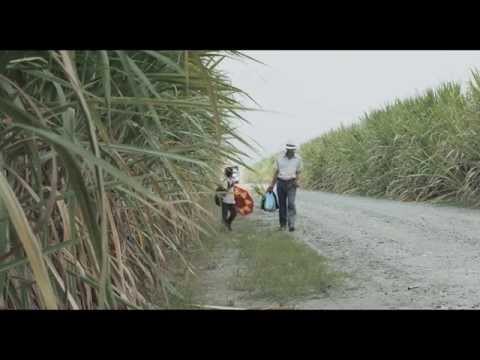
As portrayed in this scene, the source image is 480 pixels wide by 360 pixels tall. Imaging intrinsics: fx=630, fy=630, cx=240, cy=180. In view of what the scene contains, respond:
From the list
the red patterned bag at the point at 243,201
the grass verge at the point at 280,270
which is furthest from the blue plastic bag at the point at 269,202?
the grass verge at the point at 280,270

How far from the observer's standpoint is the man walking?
4.72 metres

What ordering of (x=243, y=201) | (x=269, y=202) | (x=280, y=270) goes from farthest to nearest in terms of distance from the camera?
(x=269, y=202)
(x=243, y=201)
(x=280, y=270)

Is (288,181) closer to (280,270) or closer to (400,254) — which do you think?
(400,254)

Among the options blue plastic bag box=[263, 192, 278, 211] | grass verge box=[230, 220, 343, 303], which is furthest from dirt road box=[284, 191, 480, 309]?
blue plastic bag box=[263, 192, 278, 211]

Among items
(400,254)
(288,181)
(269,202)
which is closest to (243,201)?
(288,181)

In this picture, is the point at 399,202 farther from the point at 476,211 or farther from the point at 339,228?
the point at 339,228

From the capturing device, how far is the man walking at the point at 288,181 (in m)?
4.72

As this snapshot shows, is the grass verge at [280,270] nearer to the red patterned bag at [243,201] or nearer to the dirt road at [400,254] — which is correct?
the dirt road at [400,254]

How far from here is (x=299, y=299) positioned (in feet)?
7.61

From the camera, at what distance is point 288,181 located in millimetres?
4719

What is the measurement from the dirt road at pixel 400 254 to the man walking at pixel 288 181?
6.5 inches

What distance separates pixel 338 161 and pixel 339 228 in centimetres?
542

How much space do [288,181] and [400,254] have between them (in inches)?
54.5
